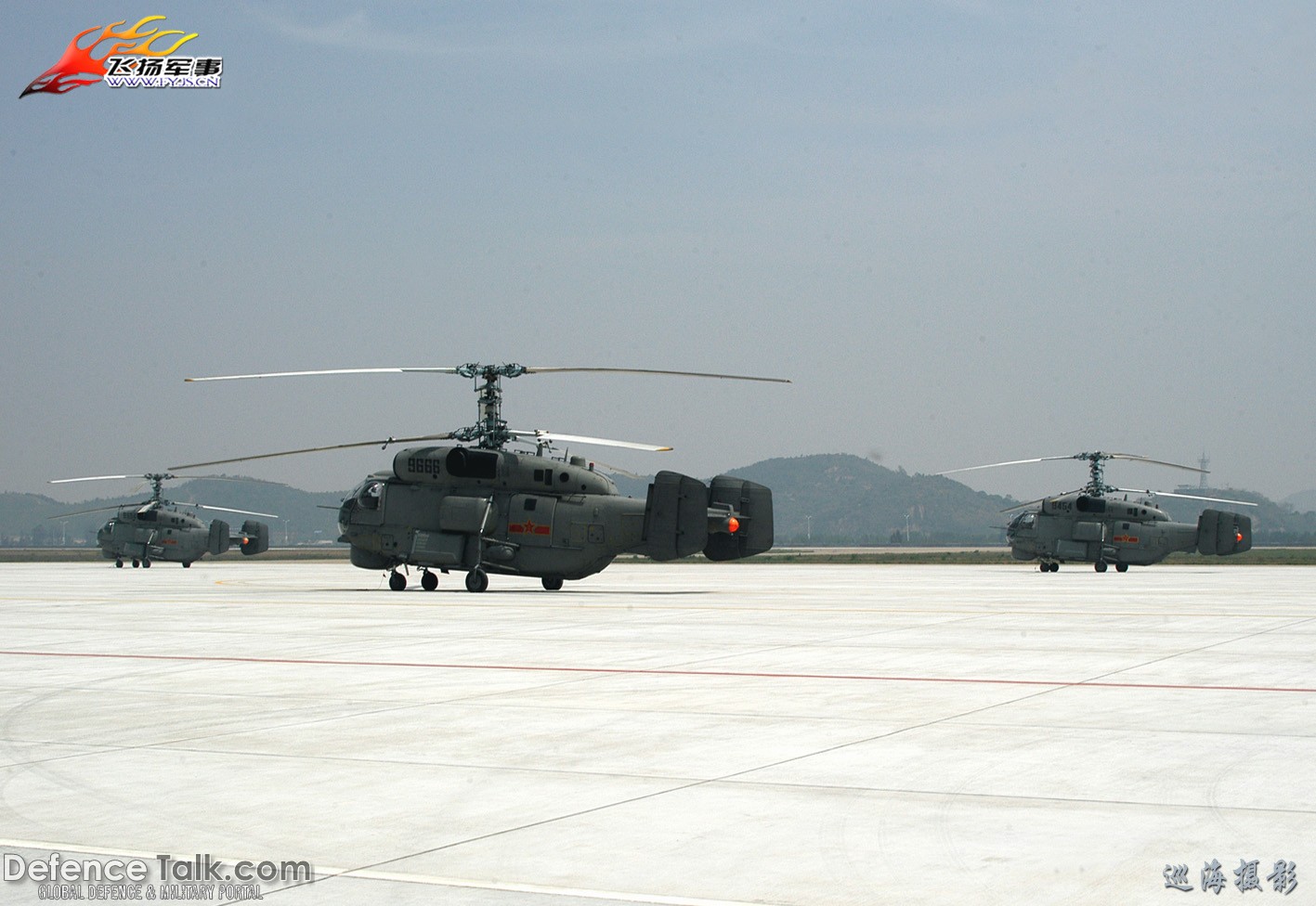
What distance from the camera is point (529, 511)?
32406 millimetres

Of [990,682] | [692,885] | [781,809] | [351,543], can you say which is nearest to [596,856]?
[692,885]

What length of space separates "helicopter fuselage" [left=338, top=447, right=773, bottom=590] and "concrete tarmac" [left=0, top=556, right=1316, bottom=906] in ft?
39.0

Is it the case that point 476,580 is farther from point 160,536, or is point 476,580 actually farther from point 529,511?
point 160,536

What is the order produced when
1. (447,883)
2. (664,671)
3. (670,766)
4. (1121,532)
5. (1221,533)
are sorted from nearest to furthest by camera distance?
(447,883), (670,766), (664,671), (1221,533), (1121,532)

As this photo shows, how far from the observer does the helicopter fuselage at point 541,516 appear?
3122 centimetres

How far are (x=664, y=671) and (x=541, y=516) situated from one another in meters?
18.1

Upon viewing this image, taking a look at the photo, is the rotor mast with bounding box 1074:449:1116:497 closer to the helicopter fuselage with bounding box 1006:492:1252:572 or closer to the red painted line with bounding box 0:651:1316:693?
the helicopter fuselage with bounding box 1006:492:1252:572

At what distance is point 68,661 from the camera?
15.8 m

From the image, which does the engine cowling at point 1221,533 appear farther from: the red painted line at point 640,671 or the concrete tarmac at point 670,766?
the red painted line at point 640,671

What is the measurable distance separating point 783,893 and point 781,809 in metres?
1.61

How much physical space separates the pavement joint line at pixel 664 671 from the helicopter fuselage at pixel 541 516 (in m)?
15.4

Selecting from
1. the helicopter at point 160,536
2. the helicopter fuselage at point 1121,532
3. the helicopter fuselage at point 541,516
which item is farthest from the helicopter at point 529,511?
the helicopter at point 160,536

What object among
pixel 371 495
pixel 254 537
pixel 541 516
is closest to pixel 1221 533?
pixel 541 516

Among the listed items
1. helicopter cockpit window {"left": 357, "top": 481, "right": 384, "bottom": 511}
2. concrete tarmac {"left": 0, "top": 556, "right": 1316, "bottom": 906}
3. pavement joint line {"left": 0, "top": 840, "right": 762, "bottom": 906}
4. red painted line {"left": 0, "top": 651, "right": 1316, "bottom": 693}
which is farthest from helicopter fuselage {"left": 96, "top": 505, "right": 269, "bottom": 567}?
pavement joint line {"left": 0, "top": 840, "right": 762, "bottom": 906}
